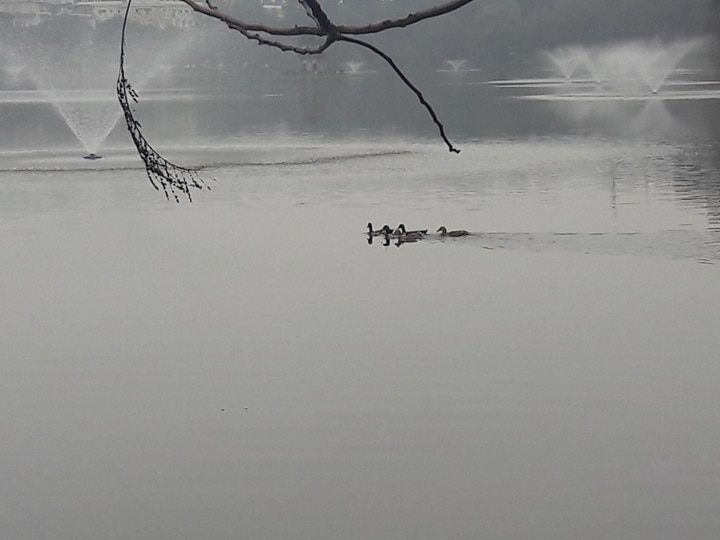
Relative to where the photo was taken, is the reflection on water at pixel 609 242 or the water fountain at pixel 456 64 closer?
the reflection on water at pixel 609 242

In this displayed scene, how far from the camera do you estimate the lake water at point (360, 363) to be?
5.70 meters

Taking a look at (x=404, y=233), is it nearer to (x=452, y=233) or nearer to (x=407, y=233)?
(x=407, y=233)

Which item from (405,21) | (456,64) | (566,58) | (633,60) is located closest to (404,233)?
(405,21)

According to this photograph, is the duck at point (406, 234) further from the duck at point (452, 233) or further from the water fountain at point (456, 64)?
the water fountain at point (456, 64)

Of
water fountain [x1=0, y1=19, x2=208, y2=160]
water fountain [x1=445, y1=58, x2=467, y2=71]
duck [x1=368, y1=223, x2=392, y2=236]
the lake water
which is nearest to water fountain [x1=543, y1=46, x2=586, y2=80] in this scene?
water fountain [x1=445, y1=58, x2=467, y2=71]

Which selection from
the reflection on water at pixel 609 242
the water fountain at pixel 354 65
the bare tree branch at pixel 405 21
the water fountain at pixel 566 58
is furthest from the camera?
the water fountain at pixel 354 65

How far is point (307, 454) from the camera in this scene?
6340mm

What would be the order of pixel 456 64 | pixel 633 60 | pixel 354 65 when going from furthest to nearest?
1. pixel 354 65
2. pixel 456 64
3. pixel 633 60

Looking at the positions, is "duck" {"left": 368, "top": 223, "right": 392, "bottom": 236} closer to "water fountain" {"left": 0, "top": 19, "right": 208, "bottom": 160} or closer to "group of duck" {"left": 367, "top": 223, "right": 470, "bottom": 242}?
"group of duck" {"left": 367, "top": 223, "right": 470, "bottom": 242}

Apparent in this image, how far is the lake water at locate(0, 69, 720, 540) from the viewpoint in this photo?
18.7 ft

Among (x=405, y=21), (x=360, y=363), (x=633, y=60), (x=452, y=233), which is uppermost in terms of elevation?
(x=633, y=60)

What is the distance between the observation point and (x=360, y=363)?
26.2ft

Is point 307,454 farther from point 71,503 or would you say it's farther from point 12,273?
point 12,273

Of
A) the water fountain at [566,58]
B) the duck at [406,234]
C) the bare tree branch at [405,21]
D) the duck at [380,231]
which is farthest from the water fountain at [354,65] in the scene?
the bare tree branch at [405,21]
